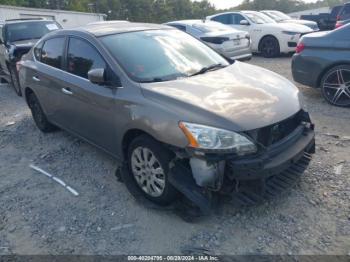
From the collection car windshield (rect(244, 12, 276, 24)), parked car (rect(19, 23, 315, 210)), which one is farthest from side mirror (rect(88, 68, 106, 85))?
car windshield (rect(244, 12, 276, 24))

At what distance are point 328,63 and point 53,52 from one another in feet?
14.7

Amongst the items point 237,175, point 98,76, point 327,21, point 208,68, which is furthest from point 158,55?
point 327,21

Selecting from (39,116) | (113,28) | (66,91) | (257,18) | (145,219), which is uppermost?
(113,28)

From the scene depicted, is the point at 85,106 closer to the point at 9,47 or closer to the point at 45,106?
the point at 45,106

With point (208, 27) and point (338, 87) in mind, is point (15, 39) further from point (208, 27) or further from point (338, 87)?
point (338, 87)

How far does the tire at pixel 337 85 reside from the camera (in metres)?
5.89

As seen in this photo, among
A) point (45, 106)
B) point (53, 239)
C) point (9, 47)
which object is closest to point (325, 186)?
point (53, 239)

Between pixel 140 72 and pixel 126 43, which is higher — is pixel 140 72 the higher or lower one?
the lower one

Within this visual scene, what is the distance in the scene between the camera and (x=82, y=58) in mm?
4148

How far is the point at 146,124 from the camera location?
10.5 feet

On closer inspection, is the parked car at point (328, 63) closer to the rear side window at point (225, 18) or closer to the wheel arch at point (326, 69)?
the wheel arch at point (326, 69)

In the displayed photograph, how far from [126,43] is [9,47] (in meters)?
6.15

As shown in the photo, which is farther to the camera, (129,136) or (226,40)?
(226,40)

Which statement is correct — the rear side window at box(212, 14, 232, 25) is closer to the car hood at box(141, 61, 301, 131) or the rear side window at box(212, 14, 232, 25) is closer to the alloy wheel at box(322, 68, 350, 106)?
the alloy wheel at box(322, 68, 350, 106)
